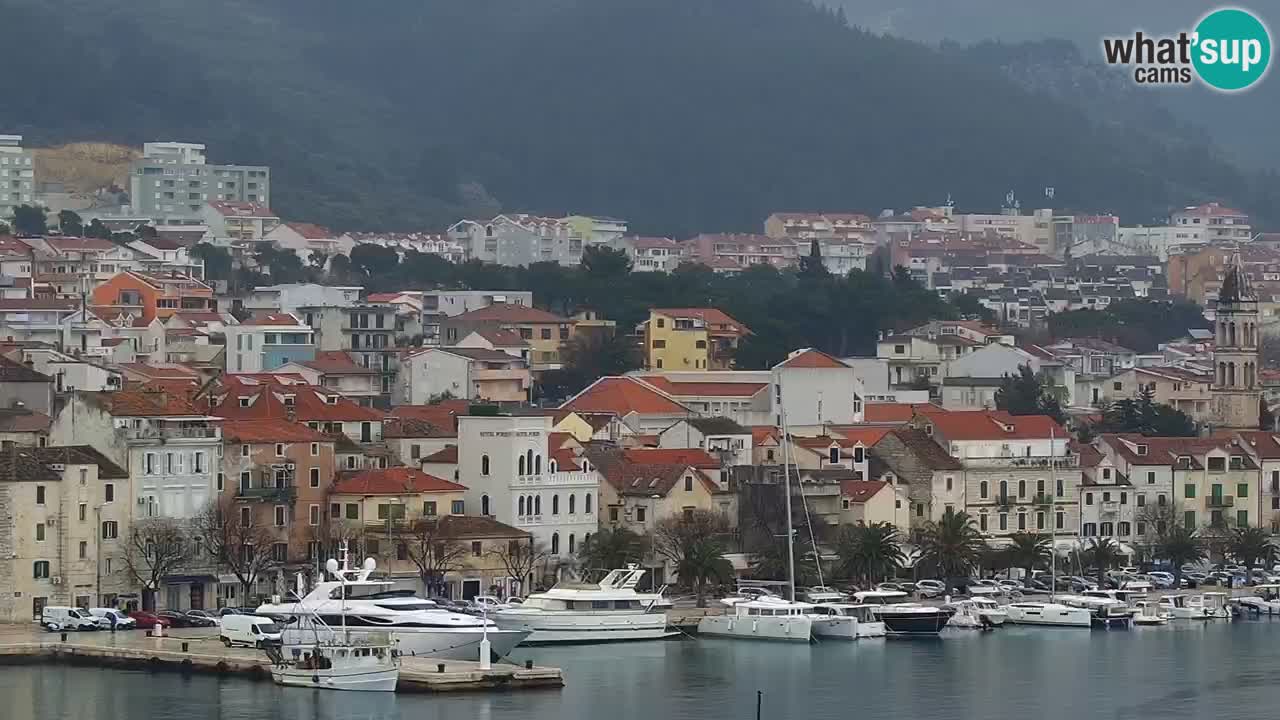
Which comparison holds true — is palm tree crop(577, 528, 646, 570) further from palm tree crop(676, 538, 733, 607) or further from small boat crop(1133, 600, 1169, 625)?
small boat crop(1133, 600, 1169, 625)

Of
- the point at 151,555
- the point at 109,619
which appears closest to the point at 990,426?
the point at 151,555

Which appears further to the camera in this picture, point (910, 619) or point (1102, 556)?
point (1102, 556)

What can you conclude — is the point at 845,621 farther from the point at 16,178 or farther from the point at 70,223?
the point at 16,178

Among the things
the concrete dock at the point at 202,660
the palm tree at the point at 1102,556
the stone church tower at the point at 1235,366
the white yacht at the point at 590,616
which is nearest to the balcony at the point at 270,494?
the white yacht at the point at 590,616

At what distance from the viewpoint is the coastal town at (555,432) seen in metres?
56.2

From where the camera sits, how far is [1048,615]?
61.0 metres

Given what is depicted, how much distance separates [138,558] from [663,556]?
10.6 m

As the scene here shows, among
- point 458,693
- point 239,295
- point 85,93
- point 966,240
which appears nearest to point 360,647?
point 458,693

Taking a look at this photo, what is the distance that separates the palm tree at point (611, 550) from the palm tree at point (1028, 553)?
8451 millimetres

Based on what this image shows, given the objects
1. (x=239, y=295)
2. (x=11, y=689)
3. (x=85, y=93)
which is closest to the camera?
(x=11, y=689)

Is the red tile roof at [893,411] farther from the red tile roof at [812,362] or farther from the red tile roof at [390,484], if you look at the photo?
the red tile roof at [390,484]

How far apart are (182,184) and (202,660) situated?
9050 cm

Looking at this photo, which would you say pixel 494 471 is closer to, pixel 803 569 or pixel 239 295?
pixel 803 569

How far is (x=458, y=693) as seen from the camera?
47875 mm
